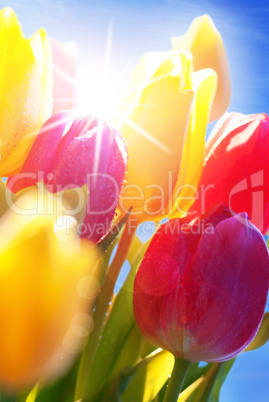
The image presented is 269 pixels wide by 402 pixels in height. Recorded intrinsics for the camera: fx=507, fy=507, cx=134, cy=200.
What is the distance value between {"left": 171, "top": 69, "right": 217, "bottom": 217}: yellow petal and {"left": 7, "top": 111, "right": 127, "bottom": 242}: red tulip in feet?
0.19

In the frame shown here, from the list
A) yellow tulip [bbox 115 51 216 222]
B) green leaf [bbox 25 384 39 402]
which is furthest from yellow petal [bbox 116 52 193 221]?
green leaf [bbox 25 384 39 402]

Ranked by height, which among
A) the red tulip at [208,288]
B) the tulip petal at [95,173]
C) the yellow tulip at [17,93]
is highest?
the yellow tulip at [17,93]

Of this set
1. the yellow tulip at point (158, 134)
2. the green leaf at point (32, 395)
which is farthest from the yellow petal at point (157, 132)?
the green leaf at point (32, 395)

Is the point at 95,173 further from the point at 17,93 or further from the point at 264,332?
the point at 264,332

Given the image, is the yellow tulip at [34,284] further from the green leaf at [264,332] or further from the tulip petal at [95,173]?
the green leaf at [264,332]

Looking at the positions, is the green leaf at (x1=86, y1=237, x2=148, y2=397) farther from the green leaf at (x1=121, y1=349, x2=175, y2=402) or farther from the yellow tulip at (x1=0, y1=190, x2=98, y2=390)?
the yellow tulip at (x1=0, y1=190, x2=98, y2=390)

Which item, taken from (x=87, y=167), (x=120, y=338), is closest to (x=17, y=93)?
(x=87, y=167)

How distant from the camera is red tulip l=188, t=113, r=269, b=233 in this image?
249mm

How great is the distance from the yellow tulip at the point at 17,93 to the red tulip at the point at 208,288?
0.25 ft

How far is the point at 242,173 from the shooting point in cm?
25

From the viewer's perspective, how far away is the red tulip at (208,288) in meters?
0.21

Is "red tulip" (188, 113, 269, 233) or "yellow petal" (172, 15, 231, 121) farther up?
"yellow petal" (172, 15, 231, 121)

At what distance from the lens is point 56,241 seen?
0.50 feet

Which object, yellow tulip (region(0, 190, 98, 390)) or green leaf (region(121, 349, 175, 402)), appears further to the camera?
green leaf (region(121, 349, 175, 402))
